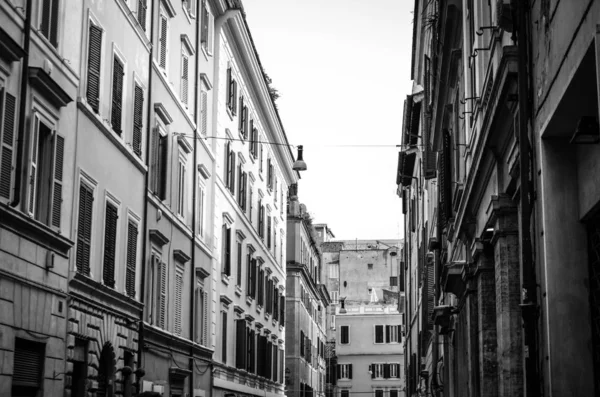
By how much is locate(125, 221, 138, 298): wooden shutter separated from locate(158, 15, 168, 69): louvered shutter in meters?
5.19

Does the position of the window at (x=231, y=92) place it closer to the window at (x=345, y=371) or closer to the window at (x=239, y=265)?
the window at (x=239, y=265)

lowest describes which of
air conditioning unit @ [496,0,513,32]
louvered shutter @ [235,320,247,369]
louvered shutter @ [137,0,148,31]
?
louvered shutter @ [235,320,247,369]

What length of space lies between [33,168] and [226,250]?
67.4 feet

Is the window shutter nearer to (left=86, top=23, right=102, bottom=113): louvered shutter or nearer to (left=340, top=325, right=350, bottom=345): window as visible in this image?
(left=86, top=23, right=102, bottom=113): louvered shutter

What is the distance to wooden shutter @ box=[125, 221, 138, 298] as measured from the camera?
23.5 meters

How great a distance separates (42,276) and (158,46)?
10968mm

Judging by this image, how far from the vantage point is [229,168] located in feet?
124

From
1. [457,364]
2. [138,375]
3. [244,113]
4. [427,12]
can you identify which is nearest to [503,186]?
[457,364]

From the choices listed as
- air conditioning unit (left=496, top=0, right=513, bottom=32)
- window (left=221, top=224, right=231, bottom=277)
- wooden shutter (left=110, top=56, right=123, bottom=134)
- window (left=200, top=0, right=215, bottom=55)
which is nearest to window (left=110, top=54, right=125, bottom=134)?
wooden shutter (left=110, top=56, right=123, bottom=134)

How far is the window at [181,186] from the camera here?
2908 centimetres

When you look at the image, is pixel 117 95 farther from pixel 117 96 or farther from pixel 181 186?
pixel 181 186

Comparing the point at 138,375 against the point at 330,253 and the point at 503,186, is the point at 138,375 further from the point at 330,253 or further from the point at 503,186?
the point at 330,253

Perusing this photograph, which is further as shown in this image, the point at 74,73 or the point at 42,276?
the point at 74,73

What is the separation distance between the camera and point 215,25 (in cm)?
3572
